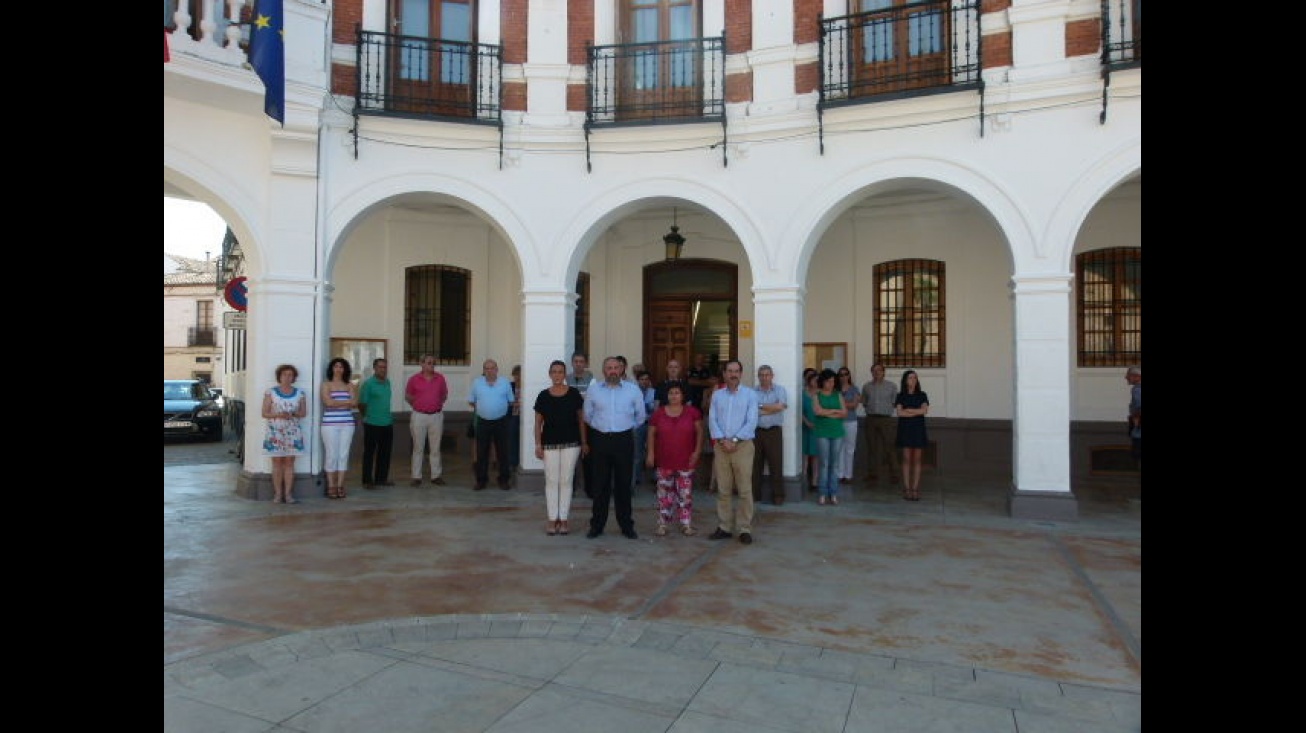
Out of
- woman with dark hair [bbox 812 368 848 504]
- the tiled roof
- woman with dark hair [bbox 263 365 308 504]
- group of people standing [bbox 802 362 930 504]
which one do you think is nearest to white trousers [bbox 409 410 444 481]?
woman with dark hair [bbox 263 365 308 504]

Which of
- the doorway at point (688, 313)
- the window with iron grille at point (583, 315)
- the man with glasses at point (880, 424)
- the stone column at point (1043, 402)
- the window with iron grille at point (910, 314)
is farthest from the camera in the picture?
the window with iron grille at point (583, 315)

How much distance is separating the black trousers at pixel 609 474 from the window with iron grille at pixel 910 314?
22.1 feet

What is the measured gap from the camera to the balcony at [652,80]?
34.9ft

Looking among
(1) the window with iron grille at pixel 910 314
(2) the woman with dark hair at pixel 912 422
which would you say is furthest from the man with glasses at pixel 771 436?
(1) the window with iron grille at pixel 910 314

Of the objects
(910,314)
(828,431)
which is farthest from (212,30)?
(910,314)

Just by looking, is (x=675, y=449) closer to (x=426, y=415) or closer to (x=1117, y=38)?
(x=426, y=415)

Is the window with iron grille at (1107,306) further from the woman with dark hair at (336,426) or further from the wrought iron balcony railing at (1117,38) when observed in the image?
the woman with dark hair at (336,426)

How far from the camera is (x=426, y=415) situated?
11266 mm
